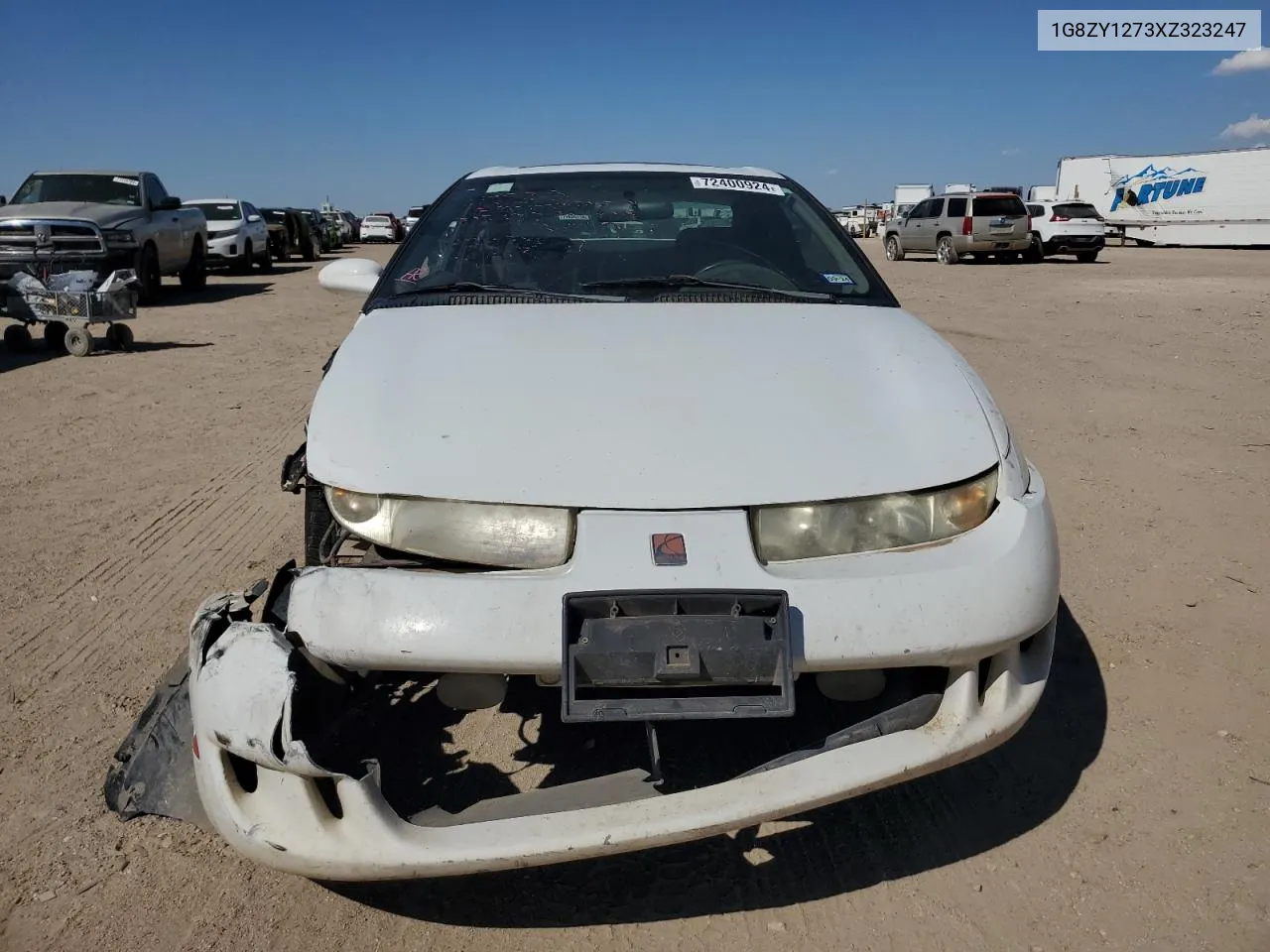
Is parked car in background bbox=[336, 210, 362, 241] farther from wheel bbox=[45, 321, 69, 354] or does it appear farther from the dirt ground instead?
the dirt ground

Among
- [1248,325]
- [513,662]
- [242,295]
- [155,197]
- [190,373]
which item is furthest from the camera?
[242,295]

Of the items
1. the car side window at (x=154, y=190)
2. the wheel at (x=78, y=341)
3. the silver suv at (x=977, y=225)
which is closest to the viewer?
the wheel at (x=78, y=341)

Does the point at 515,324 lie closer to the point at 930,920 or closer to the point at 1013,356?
the point at 930,920

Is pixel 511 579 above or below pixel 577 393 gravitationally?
below

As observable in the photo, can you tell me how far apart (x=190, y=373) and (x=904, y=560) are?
26.6 feet

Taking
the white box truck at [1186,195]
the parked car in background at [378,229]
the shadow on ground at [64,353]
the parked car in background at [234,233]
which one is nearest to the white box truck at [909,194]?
the white box truck at [1186,195]

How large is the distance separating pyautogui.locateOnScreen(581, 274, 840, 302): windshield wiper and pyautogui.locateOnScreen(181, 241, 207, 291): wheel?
15345 mm

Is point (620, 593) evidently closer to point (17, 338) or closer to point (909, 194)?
point (17, 338)

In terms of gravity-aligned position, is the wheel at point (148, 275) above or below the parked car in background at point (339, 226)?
below

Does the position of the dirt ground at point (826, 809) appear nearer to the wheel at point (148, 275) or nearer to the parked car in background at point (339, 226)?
the wheel at point (148, 275)

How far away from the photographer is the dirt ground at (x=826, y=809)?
7.00 ft

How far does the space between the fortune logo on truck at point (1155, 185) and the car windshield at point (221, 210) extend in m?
28.8

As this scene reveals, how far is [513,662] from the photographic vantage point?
1959 millimetres

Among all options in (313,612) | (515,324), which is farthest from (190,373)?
(313,612)
